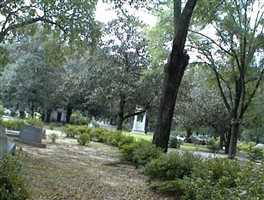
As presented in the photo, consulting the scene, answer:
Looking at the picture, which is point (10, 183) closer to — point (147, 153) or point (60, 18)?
point (147, 153)

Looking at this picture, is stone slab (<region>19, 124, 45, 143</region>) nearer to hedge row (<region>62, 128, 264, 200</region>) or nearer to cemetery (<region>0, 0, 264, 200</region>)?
cemetery (<region>0, 0, 264, 200</region>)

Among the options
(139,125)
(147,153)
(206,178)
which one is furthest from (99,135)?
(139,125)

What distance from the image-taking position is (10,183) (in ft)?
14.2

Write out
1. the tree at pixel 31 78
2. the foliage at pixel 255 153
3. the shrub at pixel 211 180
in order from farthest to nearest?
the tree at pixel 31 78 → the foliage at pixel 255 153 → the shrub at pixel 211 180

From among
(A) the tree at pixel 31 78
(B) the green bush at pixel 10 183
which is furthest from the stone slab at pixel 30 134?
(A) the tree at pixel 31 78

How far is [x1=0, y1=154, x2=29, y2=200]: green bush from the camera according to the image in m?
4.10

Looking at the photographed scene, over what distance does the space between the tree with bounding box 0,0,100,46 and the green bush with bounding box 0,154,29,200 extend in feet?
34.9

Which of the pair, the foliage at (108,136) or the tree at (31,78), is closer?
the foliage at (108,136)

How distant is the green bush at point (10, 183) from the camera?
410 cm

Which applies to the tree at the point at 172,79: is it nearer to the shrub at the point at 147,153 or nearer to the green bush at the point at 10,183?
the shrub at the point at 147,153

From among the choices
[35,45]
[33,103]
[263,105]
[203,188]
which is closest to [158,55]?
[263,105]

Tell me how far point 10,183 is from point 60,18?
11.6 metres

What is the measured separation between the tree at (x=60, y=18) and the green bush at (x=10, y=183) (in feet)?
34.9

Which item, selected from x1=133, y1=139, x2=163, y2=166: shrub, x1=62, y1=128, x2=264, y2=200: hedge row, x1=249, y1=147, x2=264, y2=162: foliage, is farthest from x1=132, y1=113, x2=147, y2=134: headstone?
x1=249, y1=147, x2=264, y2=162: foliage
